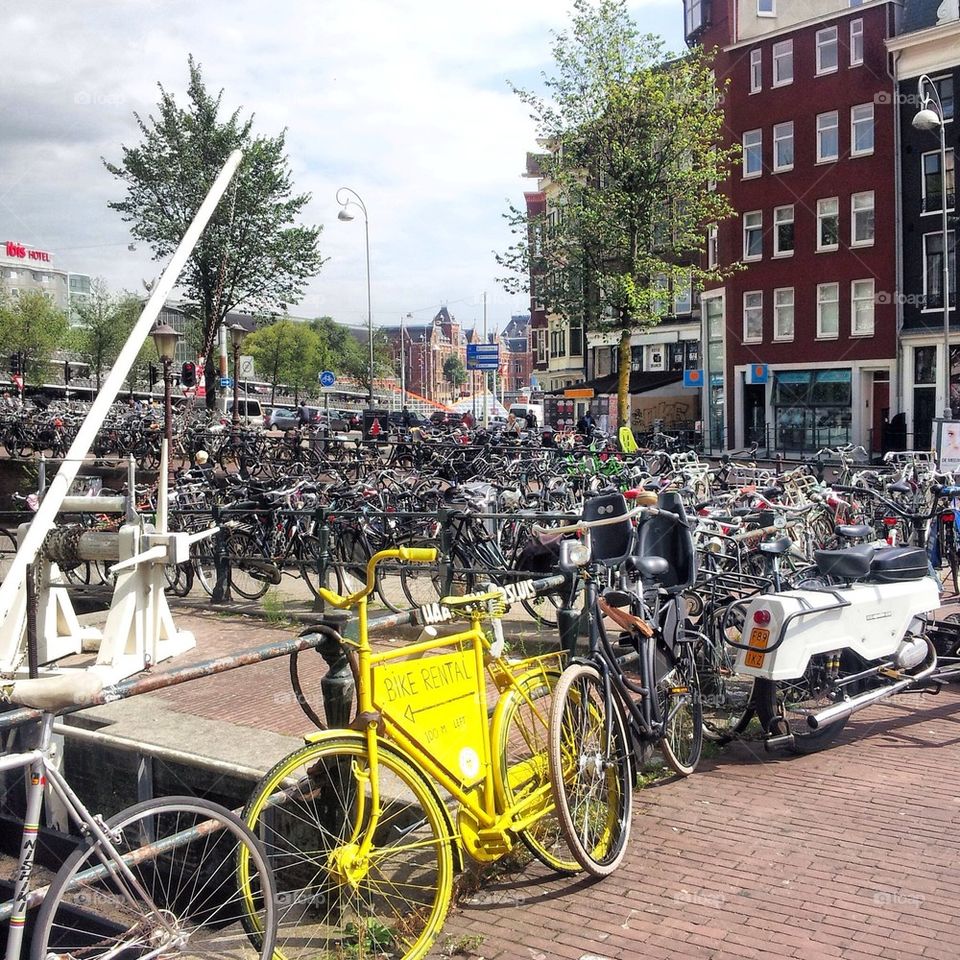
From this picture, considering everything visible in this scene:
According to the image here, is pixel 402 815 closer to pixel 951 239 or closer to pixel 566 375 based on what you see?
pixel 951 239

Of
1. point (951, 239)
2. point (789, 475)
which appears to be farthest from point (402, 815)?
point (951, 239)

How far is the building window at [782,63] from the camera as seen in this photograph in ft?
123

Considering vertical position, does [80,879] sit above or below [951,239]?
below

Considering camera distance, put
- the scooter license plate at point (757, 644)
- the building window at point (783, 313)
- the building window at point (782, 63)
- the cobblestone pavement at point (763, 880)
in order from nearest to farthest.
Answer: the cobblestone pavement at point (763, 880) < the scooter license plate at point (757, 644) < the building window at point (782, 63) < the building window at point (783, 313)

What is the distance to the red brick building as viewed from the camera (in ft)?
115

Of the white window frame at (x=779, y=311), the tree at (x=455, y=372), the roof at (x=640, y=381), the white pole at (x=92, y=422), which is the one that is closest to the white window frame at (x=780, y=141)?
the white window frame at (x=779, y=311)

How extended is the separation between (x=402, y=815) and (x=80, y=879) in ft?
5.33

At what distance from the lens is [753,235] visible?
3909 centimetres

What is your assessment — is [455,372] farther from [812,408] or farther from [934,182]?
[934,182]

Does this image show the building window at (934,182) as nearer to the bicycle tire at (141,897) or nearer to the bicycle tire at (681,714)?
the bicycle tire at (681,714)

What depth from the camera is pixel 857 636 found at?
5641 mm

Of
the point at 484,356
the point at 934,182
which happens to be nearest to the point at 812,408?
the point at 934,182

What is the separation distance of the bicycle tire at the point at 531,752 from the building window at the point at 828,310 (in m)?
34.6

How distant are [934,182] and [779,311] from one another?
6708 millimetres
